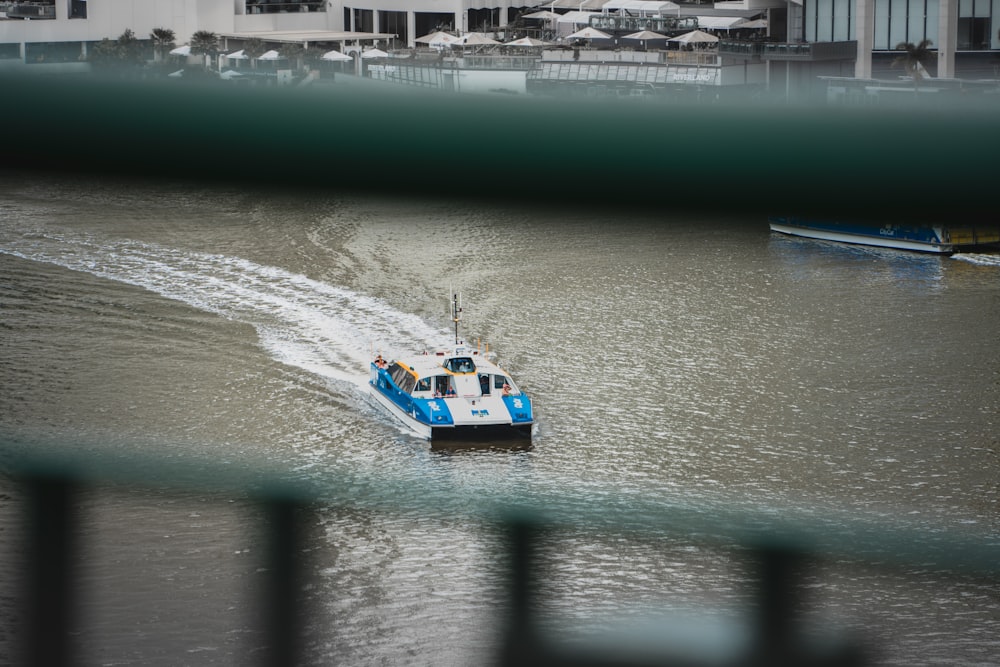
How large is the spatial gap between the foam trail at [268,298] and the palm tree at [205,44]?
10.4 meters

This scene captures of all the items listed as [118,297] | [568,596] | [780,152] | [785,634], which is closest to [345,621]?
[568,596]

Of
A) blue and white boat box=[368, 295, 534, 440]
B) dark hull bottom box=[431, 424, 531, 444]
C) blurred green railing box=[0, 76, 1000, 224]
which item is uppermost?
blurred green railing box=[0, 76, 1000, 224]

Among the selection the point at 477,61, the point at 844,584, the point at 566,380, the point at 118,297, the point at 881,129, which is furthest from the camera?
the point at 477,61

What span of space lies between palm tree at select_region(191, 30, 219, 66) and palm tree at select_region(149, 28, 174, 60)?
1.14ft

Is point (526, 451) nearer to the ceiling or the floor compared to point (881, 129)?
nearer to the floor

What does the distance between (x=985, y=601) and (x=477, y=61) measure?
14998mm

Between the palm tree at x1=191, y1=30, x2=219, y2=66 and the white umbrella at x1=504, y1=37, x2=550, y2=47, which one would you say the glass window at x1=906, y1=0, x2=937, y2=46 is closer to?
the white umbrella at x1=504, y1=37, x2=550, y2=47

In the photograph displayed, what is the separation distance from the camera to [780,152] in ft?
8.70

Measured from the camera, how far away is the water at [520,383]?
516cm

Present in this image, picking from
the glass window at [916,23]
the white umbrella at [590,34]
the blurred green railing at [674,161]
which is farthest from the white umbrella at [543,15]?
the blurred green railing at [674,161]

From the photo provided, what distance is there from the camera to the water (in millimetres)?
5160

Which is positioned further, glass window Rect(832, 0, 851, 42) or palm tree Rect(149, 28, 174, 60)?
palm tree Rect(149, 28, 174, 60)

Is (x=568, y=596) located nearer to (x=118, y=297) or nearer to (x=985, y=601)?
(x=985, y=601)

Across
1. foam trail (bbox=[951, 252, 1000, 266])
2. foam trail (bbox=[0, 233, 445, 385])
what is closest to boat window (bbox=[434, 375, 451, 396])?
foam trail (bbox=[0, 233, 445, 385])
